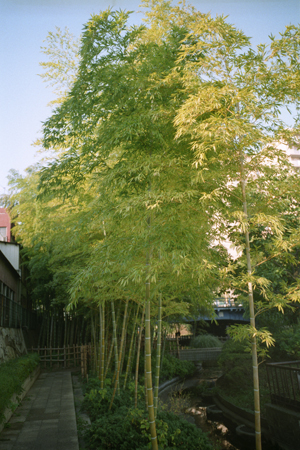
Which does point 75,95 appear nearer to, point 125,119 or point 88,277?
point 125,119

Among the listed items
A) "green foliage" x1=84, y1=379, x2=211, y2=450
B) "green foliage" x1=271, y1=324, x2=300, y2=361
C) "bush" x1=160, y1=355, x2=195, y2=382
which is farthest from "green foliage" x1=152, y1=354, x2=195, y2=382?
"green foliage" x1=84, y1=379, x2=211, y2=450

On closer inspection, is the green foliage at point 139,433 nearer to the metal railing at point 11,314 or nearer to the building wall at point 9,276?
the metal railing at point 11,314

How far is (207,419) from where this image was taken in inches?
341

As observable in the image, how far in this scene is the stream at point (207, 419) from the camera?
6816 millimetres

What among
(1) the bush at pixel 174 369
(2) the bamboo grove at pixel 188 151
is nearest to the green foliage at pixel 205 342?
(1) the bush at pixel 174 369

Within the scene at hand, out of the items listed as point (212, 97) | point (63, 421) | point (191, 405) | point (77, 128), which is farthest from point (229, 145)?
point (191, 405)

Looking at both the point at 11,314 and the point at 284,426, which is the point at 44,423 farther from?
the point at 11,314

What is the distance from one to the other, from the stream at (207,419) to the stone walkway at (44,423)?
6.66 feet

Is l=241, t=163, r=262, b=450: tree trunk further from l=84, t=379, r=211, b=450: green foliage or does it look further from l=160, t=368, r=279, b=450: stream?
l=160, t=368, r=279, b=450: stream

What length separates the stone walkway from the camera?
4.68 metres

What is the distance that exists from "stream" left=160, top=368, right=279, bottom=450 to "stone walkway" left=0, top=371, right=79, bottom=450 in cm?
203

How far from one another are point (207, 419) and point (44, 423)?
455cm

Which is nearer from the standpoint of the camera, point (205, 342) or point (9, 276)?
point (9, 276)

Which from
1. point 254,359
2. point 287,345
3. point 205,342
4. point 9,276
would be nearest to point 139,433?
point 254,359
